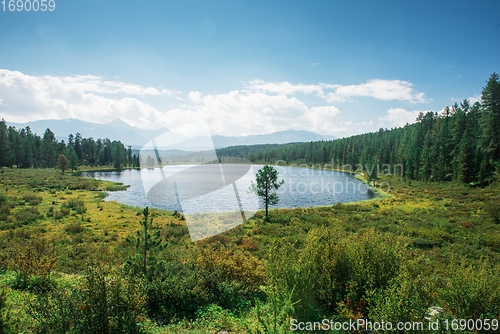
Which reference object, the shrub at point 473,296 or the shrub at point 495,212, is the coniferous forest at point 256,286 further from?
the shrub at point 495,212

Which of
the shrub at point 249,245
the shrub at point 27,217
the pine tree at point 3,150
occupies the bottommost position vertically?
Result: the shrub at point 249,245

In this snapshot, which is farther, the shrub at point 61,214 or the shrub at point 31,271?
the shrub at point 61,214

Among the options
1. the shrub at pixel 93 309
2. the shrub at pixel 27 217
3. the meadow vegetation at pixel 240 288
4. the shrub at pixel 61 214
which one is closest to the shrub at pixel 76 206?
the shrub at pixel 61 214

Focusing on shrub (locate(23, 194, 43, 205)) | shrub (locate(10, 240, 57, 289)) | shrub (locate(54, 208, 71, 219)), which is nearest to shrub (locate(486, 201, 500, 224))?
shrub (locate(10, 240, 57, 289))

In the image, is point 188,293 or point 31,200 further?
point 31,200

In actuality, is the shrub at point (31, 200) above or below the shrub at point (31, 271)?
below

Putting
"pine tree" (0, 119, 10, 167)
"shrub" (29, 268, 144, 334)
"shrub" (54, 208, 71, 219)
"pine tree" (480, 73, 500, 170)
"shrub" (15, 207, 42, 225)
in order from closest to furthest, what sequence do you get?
1. "shrub" (29, 268, 144, 334)
2. "shrub" (15, 207, 42, 225)
3. "shrub" (54, 208, 71, 219)
4. "pine tree" (480, 73, 500, 170)
5. "pine tree" (0, 119, 10, 167)

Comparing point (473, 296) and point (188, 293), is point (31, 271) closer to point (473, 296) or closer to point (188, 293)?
point (188, 293)

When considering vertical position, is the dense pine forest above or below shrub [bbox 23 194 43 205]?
above

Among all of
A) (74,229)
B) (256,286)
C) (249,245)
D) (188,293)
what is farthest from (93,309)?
(74,229)

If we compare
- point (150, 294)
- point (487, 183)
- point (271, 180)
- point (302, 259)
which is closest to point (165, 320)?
point (150, 294)

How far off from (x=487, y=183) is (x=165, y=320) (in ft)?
211

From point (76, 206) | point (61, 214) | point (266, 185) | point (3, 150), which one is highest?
point (3, 150)

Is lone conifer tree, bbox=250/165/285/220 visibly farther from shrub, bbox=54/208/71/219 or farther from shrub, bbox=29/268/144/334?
shrub, bbox=29/268/144/334
